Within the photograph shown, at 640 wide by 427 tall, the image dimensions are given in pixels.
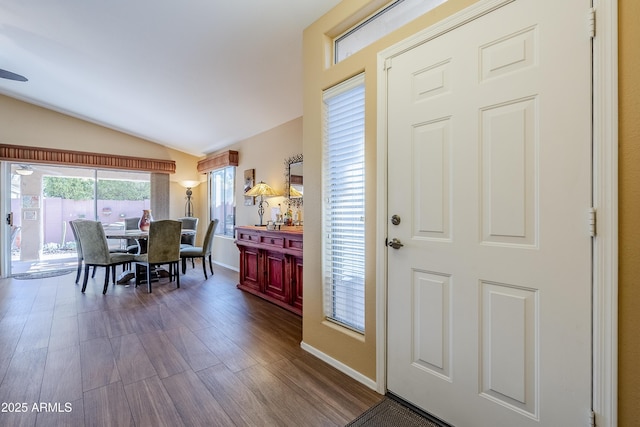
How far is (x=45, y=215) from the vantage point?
5348 mm

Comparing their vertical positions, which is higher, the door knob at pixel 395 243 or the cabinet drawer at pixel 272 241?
the door knob at pixel 395 243

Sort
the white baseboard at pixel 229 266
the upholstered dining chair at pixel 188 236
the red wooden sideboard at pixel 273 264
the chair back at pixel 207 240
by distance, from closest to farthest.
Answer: the red wooden sideboard at pixel 273 264
the chair back at pixel 207 240
the white baseboard at pixel 229 266
the upholstered dining chair at pixel 188 236

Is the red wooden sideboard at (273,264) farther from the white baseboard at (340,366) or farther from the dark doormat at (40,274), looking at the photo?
the dark doormat at (40,274)

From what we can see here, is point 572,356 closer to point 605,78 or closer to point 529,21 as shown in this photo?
point 605,78

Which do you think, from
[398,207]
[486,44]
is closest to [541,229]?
[398,207]

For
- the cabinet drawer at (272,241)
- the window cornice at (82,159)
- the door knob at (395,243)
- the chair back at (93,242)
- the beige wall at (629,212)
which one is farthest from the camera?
the window cornice at (82,159)

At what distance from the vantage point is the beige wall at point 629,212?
101cm

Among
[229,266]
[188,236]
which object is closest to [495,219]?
[229,266]

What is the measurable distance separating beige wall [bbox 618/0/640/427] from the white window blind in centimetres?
121

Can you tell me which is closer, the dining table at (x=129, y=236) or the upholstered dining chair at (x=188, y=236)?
the dining table at (x=129, y=236)

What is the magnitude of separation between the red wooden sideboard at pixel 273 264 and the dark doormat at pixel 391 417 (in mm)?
1495

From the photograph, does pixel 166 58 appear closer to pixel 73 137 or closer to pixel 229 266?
pixel 229 266

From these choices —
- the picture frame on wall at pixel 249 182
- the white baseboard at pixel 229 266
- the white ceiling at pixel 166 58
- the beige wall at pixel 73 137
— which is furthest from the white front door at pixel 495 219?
the beige wall at pixel 73 137

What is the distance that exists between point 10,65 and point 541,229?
5974mm
